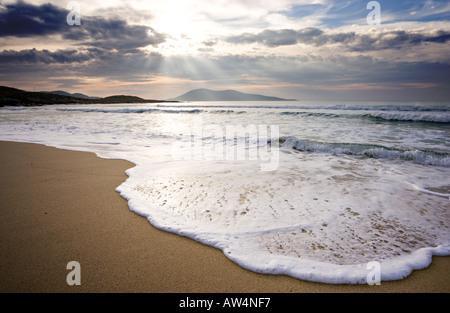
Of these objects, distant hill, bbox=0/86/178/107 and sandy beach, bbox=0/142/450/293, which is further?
distant hill, bbox=0/86/178/107

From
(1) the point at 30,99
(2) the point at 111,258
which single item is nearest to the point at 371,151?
(2) the point at 111,258

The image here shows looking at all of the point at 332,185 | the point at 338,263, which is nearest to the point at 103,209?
the point at 338,263

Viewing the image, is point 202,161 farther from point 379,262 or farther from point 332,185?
point 379,262

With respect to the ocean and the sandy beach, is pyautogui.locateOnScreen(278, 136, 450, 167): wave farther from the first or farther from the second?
the sandy beach

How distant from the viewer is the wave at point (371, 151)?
5852 millimetres

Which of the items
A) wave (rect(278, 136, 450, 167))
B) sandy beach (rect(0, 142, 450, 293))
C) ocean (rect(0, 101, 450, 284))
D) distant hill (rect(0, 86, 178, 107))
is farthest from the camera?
distant hill (rect(0, 86, 178, 107))

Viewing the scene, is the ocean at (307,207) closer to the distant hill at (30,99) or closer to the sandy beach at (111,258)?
the sandy beach at (111,258)

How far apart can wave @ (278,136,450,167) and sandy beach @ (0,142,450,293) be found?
4913 millimetres

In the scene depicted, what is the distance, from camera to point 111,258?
2020mm

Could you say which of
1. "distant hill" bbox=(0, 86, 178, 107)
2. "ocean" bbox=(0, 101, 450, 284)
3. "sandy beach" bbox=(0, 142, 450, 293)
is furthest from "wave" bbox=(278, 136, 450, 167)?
"distant hill" bbox=(0, 86, 178, 107)

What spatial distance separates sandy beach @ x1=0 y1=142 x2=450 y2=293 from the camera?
68.8 inches

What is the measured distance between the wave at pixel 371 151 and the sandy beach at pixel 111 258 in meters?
4.91

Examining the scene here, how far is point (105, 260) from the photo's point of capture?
1.99 metres

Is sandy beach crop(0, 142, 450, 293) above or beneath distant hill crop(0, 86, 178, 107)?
beneath
